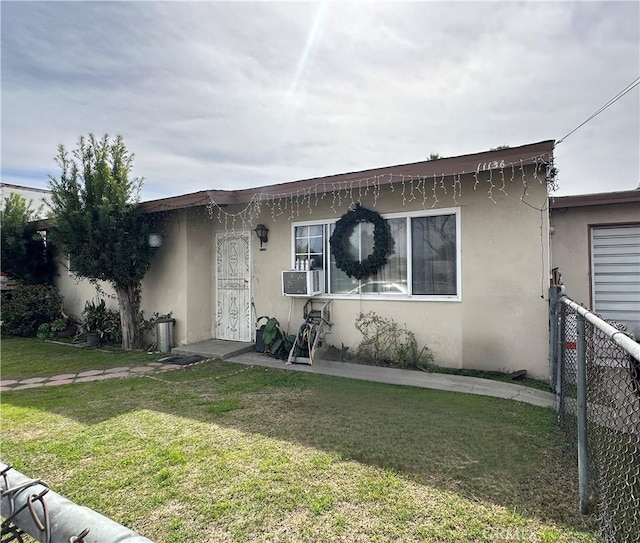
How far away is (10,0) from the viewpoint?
402cm

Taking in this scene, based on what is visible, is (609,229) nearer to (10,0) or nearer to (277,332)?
(277,332)

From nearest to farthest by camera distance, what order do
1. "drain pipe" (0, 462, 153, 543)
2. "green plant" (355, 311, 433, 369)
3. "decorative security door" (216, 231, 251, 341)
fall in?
"drain pipe" (0, 462, 153, 543), "green plant" (355, 311, 433, 369), "decorative security door" (216, 231, 251, 341)

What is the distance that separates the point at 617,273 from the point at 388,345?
15.6 feet

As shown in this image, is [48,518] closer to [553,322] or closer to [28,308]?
[553,322]

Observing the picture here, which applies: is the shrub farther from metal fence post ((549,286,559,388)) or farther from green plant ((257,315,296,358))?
metal fence post ((549,286,559,388))

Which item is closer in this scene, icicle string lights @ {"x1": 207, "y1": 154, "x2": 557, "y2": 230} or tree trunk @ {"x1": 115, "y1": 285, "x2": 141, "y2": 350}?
icicle string lights @ {"x1": 207, "y1": 154, "x2": 557, "y2": 230}

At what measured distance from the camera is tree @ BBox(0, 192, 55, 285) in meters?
9.59

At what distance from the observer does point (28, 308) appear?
9.65 metres

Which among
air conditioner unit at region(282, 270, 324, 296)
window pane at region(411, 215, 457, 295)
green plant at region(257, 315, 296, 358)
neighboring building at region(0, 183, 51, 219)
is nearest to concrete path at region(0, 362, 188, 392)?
green plant at region(257, 315, 296, 358)

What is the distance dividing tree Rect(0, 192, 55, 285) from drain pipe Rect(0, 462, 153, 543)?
10.8 m

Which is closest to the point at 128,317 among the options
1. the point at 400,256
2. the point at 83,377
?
the point at 83,377

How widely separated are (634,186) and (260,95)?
24.5 ft

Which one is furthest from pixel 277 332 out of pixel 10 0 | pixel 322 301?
pixel 10 0

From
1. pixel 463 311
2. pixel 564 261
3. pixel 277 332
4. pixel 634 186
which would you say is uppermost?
pixel 634 186
